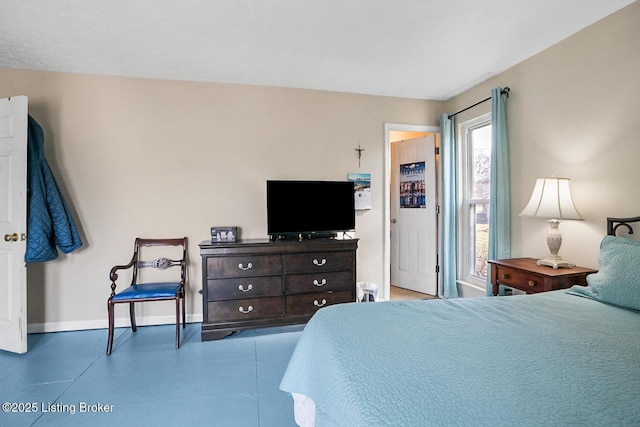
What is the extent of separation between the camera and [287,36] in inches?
94.0

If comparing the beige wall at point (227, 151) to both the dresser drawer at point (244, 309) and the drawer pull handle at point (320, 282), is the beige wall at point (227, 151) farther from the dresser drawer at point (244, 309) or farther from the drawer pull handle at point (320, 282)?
the drawer pull handle at point (320, 282)

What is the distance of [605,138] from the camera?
217 cm

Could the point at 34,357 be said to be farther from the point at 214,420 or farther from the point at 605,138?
the point at 605,138

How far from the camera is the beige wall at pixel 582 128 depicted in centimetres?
204

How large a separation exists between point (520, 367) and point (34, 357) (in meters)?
3.43

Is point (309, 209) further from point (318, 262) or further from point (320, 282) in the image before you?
point (320, 282)

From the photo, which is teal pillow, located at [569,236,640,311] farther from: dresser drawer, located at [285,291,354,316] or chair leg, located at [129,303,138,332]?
chair leg, located at [129,303,138,332]

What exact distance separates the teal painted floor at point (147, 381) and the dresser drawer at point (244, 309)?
0.20 m

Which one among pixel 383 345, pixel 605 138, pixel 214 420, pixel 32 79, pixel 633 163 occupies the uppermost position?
pixel 32 79

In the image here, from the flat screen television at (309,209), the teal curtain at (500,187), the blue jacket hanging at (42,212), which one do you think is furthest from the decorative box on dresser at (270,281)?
the teal curtain at (500,187)

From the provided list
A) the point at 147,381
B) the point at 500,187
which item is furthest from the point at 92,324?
the point at 500,187

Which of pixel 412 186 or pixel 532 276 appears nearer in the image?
pixel 532 276

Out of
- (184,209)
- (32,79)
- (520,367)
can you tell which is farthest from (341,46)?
(32,79)

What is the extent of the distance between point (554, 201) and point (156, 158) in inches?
145
